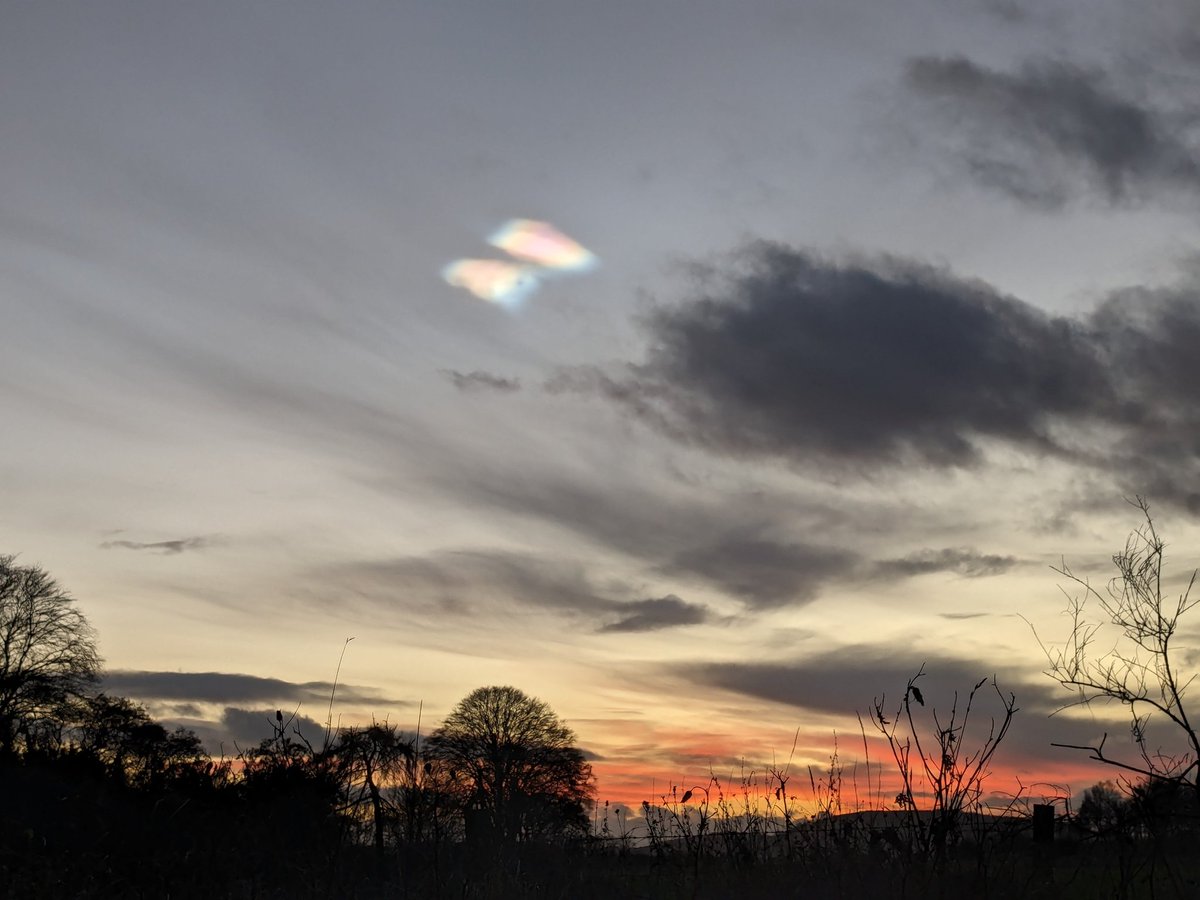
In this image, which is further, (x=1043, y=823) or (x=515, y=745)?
(x=515, y=745)

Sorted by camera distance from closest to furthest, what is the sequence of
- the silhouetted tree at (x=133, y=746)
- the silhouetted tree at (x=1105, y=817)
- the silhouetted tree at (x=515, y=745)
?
the silhouetted tree at (x=1105, y=817), the silhouetted tree at (x=133, y=746), the silhouetted tree at (x=515, y=745)

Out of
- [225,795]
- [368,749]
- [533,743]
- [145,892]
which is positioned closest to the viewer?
[368,749]

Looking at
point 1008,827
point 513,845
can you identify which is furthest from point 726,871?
point 1008,827

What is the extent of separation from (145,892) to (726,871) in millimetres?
8174

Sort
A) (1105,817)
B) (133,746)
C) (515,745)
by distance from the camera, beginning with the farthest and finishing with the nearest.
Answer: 1. (515,745)
2. (133,746)
3. (1105,817)

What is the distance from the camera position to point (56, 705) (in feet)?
175

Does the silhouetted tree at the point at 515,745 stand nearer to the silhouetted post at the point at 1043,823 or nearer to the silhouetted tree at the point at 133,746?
the silhouetted tree at the point at 133,746

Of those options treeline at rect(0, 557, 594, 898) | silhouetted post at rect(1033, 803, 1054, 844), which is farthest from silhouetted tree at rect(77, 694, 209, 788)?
silhouetted post at rect(1033, 803, 1054, 844)

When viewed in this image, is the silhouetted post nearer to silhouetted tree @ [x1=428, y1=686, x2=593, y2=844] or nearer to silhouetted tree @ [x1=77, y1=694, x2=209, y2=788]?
silhouetted tree @ [x1=77, y1=694, x2=209, y2=788]

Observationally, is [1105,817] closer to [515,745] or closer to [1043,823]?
[1043,823]

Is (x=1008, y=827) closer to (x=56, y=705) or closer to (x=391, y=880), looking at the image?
(x=391, y=880)

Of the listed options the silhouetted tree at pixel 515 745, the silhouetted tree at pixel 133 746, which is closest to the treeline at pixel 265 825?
the silhouetted tree at pixel 133 746

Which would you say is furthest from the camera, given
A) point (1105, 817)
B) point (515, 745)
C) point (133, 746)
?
point (515, 745)

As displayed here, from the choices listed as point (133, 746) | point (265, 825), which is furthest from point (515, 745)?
point (265, 825)
